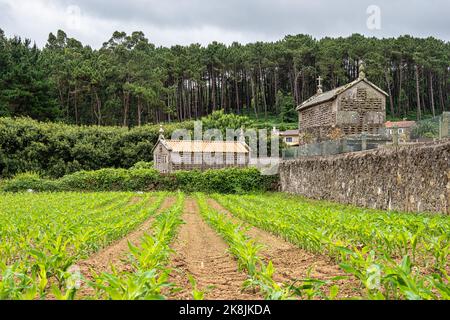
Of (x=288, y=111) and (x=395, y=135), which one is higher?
(x=288, y=111)

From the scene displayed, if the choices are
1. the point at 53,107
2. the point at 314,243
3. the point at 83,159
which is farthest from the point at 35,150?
the point at 314,243

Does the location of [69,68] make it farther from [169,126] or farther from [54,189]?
[54,189]

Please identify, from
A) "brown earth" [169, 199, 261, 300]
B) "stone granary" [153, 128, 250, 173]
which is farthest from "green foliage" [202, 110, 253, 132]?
"brown earth" [169, 199, 261, 300]

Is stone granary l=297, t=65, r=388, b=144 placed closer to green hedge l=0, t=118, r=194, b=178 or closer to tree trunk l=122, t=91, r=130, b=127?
green hedge l=0, t=118, r=194, b=178

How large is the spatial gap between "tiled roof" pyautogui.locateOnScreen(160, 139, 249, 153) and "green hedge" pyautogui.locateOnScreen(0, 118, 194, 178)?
8.01 metres

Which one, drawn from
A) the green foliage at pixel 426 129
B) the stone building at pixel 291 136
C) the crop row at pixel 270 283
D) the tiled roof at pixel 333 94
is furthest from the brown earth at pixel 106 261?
the stone building at pixel 291 136

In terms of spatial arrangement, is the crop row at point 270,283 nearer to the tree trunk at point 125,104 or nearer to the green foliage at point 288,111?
the tree trunk at point 125,104

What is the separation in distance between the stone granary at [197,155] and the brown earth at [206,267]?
1127 inches

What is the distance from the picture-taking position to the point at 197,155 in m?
43.7

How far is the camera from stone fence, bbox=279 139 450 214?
1498cm

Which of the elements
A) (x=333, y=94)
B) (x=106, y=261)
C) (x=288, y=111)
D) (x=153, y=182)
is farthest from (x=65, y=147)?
(x=106, y=261)

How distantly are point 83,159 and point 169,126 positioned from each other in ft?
38.5

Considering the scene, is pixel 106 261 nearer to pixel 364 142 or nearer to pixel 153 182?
pixel 364 142

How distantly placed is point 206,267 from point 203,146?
3637 cm
